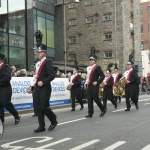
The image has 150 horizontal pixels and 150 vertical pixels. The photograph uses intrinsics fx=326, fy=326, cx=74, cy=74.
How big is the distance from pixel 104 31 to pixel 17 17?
1946 cm

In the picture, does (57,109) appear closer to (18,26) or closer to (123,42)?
(18,26)

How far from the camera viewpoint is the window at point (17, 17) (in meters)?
25.1

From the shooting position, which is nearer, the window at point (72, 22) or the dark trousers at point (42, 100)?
the dark trousers at point (42, 100)

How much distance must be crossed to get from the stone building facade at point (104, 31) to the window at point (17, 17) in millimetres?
15184

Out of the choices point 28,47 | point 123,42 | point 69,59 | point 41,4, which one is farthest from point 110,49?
point 28,47

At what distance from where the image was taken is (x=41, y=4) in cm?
3284

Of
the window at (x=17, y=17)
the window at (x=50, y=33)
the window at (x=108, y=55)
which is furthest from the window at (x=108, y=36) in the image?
the window at (x=17, y=17)

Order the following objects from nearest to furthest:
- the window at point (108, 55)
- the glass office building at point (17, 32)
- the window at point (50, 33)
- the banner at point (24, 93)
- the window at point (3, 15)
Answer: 1. the banner at point (24, 93)
2. the window at point (3, 15)
3. the glass office building at point (17, 32)
4. the window at point (50, 33)
5. the window at point (108, 55)

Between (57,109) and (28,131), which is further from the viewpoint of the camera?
(57,109)

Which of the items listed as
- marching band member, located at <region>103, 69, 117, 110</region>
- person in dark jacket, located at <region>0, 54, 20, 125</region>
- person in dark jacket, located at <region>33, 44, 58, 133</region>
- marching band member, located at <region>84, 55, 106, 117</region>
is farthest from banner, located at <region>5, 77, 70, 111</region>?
person in dark jacket, located at <region>33, 44, 58, 133</region>

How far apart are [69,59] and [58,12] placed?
775 cm

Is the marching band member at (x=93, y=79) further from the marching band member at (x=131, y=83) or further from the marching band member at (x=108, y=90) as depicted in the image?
the marching band member at (x=108, y=90)

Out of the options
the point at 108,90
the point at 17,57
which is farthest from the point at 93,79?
the point at 17,57

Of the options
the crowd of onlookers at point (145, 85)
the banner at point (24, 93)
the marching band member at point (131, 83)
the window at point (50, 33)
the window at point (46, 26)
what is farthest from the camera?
the window at point (50, 33)
